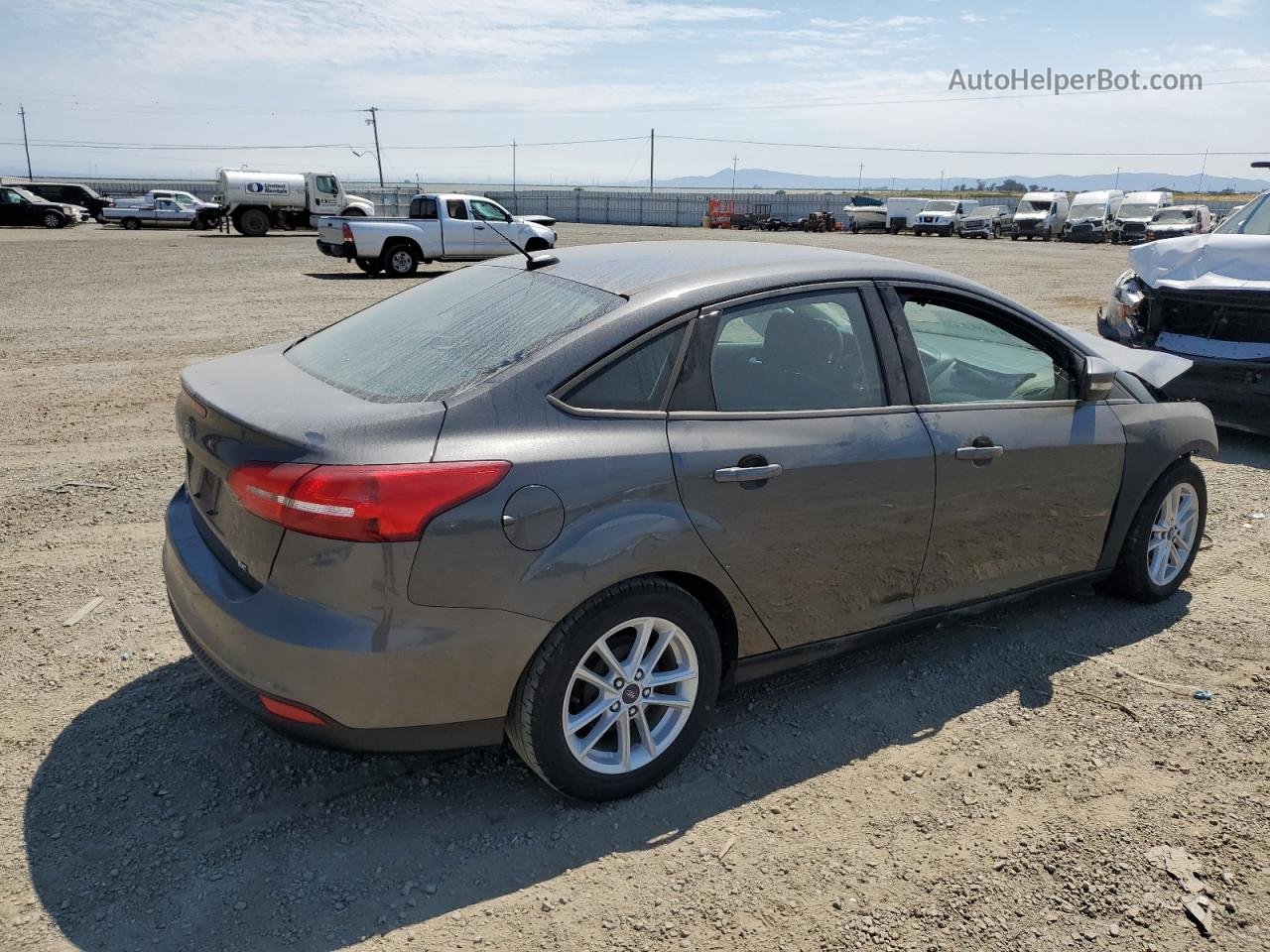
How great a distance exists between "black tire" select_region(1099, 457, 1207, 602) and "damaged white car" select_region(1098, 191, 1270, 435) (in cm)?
273

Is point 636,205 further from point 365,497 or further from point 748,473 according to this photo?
point 365,497

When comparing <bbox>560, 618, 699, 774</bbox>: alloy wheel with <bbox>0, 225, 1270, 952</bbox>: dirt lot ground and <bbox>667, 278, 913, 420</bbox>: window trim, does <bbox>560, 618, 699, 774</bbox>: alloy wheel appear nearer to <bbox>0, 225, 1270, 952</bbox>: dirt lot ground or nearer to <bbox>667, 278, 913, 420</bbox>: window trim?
<bbox>0, 225, 1270, 952</bbox>: dirt lot ground

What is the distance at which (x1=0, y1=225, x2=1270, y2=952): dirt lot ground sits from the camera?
2564 mm

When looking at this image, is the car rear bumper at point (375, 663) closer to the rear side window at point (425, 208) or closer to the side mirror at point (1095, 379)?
the side mirror at point (1095, 379)

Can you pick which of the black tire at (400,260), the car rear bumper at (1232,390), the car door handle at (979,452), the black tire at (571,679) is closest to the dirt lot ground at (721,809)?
the black tire at (571,679)

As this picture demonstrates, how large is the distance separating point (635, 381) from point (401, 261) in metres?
18.7

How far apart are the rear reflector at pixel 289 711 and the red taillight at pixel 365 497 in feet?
1.60

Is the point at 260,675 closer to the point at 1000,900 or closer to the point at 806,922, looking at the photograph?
the point at 806,922

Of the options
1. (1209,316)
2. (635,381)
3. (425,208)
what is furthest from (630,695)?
(425,208)

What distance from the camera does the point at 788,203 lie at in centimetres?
6041

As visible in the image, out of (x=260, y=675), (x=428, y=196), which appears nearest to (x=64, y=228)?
(x=428, y=196)

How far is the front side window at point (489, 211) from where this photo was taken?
2180 centimetres

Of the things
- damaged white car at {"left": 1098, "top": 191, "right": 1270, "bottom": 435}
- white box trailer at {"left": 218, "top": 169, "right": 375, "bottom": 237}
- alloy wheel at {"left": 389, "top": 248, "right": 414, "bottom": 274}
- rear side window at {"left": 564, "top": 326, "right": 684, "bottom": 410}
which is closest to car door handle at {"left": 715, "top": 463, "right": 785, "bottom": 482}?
rear side window at {"left": 564, "top": 326, "right": 684, "bottom": 410}

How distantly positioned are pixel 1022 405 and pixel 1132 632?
127 cm
